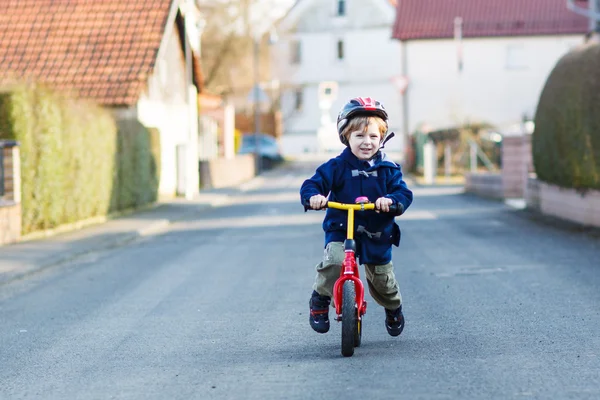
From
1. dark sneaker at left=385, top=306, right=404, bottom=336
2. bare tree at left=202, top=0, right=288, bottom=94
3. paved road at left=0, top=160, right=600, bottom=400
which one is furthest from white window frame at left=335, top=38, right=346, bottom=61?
dark sneaker at left=385, top=306, right=404, bottom=336

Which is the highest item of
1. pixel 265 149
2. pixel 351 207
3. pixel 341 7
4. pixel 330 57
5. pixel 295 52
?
pixel 341 7

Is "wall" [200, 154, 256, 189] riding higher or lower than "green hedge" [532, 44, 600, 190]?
lower

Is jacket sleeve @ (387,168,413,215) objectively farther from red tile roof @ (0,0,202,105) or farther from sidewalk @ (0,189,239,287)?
red tile roof @ (0,0,202,105)

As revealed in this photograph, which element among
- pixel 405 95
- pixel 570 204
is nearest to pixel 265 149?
pixel 405 95

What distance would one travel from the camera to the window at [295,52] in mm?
76500

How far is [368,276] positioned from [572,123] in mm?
11374

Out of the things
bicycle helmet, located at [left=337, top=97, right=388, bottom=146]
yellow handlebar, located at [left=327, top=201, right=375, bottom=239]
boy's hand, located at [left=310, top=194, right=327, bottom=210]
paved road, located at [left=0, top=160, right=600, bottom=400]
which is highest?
bicycle helmet, located at [left=337, top=97, right=388, bottom=146]

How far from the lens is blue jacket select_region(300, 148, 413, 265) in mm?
7703

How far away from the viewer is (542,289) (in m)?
11.1

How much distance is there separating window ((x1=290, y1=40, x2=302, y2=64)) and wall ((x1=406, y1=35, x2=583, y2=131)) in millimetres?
22273

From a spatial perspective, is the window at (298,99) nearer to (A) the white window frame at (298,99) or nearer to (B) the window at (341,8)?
(A) the white window frame at (298,99)

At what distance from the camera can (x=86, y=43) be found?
31.3 metres

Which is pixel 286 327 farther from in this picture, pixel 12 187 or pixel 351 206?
pixel 12 187

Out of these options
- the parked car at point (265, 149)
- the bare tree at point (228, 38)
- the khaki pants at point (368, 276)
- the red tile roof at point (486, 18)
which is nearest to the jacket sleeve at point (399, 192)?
the khaki pants at point (368, 276)
